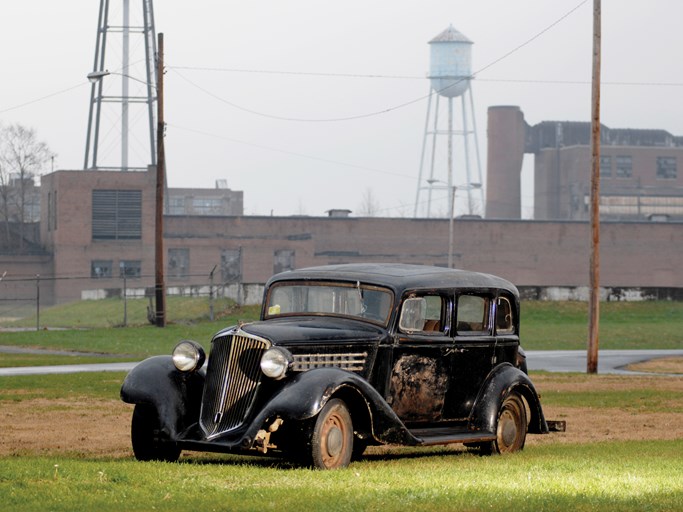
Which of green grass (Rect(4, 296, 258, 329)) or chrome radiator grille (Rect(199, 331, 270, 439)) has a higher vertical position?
chrome radiator grille (Rect(199, 331, 270, 439))

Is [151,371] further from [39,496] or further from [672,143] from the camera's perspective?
[672,143]

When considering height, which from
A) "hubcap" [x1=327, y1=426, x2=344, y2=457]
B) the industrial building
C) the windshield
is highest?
the industrial building

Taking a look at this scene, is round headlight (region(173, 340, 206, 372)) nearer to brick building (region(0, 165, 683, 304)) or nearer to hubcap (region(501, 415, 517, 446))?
hubcap (region(501, 415, 517, 446))

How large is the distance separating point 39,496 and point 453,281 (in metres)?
5.66

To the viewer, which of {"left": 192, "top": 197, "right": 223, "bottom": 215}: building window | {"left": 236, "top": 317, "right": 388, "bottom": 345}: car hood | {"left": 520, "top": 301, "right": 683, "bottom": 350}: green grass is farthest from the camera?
{"left": 192, "top": 197, "right": 223, "bottom": 215}: building window

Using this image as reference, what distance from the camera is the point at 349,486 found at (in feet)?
32.1

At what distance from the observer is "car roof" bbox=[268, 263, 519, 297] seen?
42.5ft

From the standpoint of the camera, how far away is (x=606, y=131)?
460 ft

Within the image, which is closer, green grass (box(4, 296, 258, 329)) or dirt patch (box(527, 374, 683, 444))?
dirt patch (box(527, 374, 683, 444))

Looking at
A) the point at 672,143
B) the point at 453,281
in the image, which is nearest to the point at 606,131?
the point at 672,143

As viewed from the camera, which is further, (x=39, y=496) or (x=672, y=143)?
(x=672, y=143)

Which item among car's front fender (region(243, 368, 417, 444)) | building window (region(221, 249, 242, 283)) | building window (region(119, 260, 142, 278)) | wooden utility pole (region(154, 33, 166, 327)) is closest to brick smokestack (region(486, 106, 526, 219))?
building window (region(221, 249, 242, 283))

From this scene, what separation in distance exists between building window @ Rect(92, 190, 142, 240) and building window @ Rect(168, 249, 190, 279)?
10.5ft

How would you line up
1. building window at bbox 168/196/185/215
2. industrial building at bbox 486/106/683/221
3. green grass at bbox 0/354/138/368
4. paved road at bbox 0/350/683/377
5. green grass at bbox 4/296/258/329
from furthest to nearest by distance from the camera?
building window at bbox 168/196/185/215
industrial building at bbox 486/106/683/221
green grass at bbox 4/296/258/329
green grass at bbox 0/354/138/368
paved road at bbox 0/350/683/377
